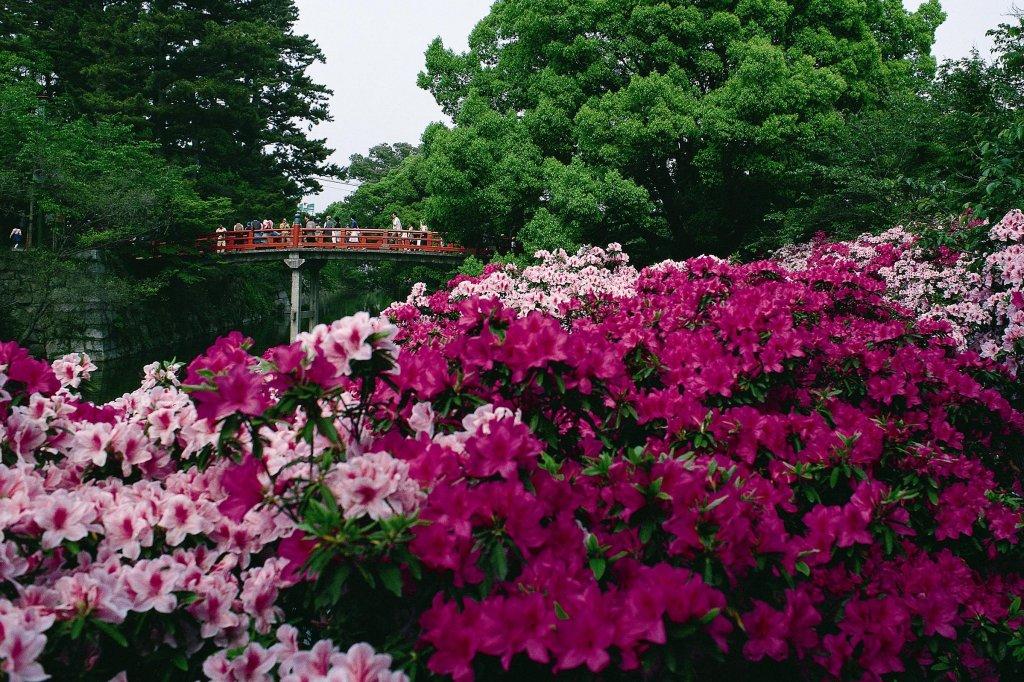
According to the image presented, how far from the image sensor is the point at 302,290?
1065 inches

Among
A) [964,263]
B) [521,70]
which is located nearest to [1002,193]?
[964,263]

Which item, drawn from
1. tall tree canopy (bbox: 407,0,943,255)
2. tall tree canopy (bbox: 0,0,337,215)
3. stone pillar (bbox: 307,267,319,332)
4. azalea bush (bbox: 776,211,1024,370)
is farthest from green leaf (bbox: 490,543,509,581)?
stone pillar (bbox: 307,267,319,332)

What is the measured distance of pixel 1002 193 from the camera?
4.99 metres

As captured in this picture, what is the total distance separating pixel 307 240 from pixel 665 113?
15390mm

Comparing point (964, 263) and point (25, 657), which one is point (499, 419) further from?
point (964, 263)

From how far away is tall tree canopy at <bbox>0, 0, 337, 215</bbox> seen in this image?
73.5 ft

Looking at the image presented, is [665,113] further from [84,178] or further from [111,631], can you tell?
[84,178]

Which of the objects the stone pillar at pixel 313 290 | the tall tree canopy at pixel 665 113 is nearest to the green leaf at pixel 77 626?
the tall tree canopy at pixel 665 113

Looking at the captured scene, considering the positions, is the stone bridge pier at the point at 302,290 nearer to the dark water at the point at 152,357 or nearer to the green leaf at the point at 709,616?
the dark water at the point at 152,357

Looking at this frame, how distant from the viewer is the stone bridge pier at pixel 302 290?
24656 millimetres

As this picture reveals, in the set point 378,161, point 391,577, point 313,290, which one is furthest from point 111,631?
point 378,161

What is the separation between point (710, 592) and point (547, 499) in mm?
452

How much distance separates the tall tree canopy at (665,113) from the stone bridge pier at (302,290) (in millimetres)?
9218

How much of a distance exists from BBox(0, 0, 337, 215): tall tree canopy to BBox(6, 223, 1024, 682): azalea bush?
74.6ft
